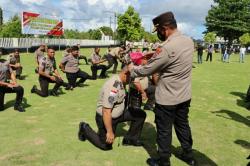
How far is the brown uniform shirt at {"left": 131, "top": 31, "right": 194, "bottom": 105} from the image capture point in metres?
5.23

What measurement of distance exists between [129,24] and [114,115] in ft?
278

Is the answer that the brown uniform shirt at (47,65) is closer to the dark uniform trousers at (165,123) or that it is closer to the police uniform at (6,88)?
the police uniform at (6,88)

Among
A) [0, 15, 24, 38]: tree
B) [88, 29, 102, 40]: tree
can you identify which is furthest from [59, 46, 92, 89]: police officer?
[88, 29, 102, 40]: tree

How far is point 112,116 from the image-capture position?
6391 millimetres

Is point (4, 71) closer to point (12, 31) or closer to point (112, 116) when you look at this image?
point (112, 116)

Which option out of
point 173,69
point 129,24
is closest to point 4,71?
point 173,69

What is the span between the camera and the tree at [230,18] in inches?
2933

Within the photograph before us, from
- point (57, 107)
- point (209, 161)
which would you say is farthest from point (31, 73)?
point (209, 161)

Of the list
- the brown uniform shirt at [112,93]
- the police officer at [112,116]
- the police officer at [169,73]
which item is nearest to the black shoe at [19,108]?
the police officer at [112,116]

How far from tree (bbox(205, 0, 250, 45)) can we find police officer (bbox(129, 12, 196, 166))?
72293 mm

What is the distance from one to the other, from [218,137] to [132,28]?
83.4 metres

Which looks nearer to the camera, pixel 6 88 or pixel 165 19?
pixel 165 19

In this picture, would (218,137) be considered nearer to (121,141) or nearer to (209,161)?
(209,161)

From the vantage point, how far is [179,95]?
5.43 metres
